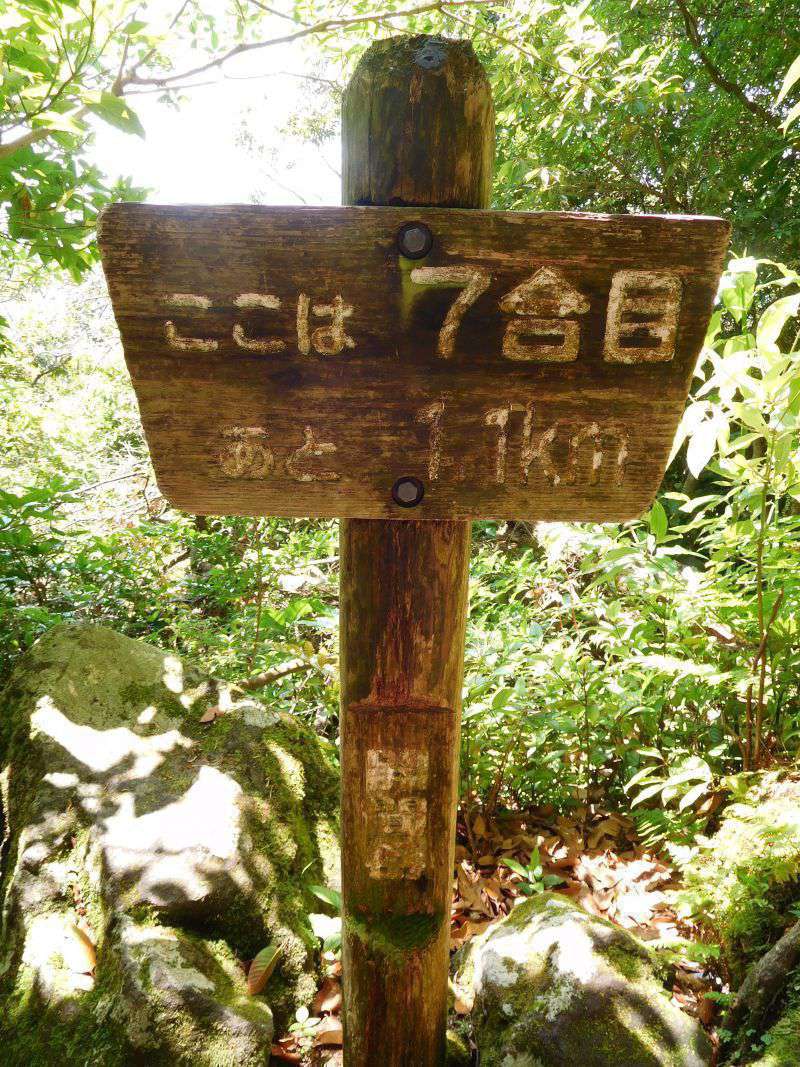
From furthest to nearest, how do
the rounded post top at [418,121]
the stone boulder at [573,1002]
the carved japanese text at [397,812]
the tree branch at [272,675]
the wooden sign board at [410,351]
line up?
the tree branch at [272,675], the stone boulder at [573,1002], the carved japanese text at [397,812], the rounded post top at [418,121], the wooden sign board at [410,351]

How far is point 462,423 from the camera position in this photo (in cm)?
109

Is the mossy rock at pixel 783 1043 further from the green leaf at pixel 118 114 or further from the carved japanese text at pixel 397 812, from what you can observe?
the green leaf at pixel 118 114

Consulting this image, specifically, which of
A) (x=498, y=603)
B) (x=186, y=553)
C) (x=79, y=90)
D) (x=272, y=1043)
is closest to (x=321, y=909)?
(x=272, y=1043)

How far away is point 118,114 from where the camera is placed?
6.76ft

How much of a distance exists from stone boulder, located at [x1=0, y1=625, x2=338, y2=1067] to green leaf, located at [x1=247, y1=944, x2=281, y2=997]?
0.04 metres

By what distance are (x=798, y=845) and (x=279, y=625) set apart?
2557 millimetres

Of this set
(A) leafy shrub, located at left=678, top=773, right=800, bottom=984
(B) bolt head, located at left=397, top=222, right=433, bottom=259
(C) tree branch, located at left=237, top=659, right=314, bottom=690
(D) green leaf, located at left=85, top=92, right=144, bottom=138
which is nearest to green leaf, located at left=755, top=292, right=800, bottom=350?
(B) bolt head, located at left=397, top=222, right=433, bottom=259

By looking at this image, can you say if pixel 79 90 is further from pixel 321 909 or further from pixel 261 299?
pixel 321 909

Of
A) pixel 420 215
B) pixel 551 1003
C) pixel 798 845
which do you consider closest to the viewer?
pixel 420 215

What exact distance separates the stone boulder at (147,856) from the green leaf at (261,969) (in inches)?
1.4

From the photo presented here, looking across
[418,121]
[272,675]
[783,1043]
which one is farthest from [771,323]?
[272,675]

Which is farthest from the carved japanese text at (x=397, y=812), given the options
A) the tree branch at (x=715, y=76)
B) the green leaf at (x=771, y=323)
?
the tree branch at (x=715, y=76)

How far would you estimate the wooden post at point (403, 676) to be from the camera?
3.71 ft

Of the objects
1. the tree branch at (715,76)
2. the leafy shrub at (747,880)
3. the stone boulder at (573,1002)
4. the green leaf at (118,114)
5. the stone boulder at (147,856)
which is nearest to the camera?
the stone boulder at (573,1002)
